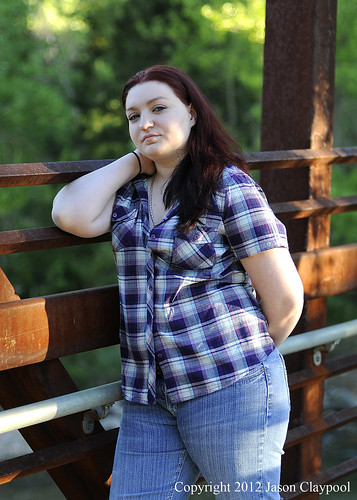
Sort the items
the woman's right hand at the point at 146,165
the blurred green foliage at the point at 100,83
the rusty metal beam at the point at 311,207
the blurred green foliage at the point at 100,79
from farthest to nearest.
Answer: the blurred green foliage at the point at 100,79 < the blurred green foliage at the point at 100,83 < the rusty metal beam at the point at 311,207 < the woman's right hand at the point at 146,165

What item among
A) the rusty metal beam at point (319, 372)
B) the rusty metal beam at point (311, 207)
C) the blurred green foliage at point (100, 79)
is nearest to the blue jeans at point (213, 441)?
the rusty metal beam at point (311, 207)

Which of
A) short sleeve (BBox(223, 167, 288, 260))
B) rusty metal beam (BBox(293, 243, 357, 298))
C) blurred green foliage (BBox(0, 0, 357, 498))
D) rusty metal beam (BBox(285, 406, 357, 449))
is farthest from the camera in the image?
blurred green foliage (BBox(0, 0, 357, 498))

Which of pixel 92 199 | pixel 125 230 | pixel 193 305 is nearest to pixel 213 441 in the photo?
pixel 193 305

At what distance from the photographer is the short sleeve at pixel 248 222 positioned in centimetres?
197

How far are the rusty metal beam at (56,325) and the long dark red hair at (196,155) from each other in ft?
1.45

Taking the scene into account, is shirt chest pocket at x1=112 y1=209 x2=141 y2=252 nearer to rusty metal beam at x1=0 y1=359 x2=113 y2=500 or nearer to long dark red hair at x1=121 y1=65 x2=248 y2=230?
long dark red hair at x1=121 y1=65 x2=248 y2=230

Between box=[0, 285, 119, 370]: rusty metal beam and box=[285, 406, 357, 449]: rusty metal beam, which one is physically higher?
box=[0, 285, 119, 370]: rusty metal beam

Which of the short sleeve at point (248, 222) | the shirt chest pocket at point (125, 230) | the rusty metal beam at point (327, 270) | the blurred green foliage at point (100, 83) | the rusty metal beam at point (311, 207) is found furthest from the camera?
the blurred green foliage at point (100, 83)

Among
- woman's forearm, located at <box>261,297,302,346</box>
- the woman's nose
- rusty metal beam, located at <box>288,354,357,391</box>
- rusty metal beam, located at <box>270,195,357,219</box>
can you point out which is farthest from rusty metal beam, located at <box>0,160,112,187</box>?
rusty metal beam, located at <box>288,354,357,391</box>

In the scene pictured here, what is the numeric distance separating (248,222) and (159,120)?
1.24ft

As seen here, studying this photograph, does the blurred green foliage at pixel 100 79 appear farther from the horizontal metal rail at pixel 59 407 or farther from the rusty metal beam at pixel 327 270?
the horizontal metal rail at pixel 59 407

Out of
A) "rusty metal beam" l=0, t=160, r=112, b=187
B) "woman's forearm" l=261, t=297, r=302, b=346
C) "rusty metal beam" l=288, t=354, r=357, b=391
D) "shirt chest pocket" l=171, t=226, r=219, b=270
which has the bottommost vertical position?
"rusty metal beam" l=288, t=354, r=357, b=391

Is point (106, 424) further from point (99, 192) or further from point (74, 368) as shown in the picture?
point (99, 192)

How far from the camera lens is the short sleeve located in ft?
6.47
